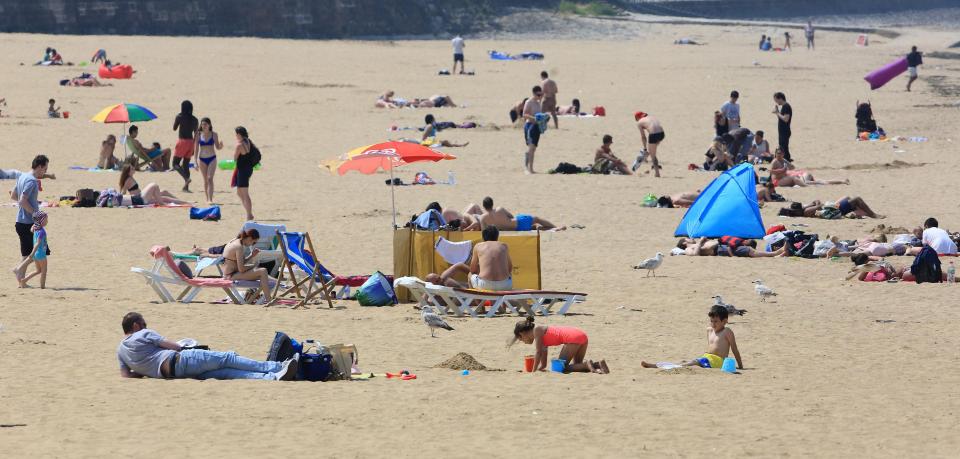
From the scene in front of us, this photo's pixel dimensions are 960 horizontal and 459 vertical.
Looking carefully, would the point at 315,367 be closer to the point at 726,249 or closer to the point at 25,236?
the point at 25,236

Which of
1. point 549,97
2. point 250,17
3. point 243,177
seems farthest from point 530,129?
point 250,17

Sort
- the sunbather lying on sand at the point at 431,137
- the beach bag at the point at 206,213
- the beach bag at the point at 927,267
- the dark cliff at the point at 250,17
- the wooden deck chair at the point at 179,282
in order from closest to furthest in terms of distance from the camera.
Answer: the wooden deck chair at the point at 179,282
the beach bag at the point at 927,267
the beach bag at the point at 206,213
the sunbather lying on sand at the point at 431,137
the dark cliff at the point at 250,17

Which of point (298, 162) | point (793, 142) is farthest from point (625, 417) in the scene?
point (793, 142)

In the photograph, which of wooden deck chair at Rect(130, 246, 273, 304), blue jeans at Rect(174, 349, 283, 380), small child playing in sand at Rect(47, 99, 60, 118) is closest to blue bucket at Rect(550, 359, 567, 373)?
blue jeans at Rect(174, 349, 283, 380)

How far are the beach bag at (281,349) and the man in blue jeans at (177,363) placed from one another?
20cm

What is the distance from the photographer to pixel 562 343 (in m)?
10.5

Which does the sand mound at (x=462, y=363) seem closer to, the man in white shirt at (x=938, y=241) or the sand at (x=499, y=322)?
the sand at (x=499, y=322)

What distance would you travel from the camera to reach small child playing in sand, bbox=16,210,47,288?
44.6 ft

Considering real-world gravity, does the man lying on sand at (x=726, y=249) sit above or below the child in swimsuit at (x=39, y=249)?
below

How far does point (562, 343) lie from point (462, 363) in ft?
2.41

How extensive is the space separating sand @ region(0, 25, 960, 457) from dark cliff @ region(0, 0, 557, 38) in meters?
25.1

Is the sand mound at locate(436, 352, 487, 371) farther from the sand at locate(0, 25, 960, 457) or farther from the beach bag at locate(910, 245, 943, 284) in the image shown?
the beach bag at locate(910, 245, 943, 284)

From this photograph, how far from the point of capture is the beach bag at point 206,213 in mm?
18281

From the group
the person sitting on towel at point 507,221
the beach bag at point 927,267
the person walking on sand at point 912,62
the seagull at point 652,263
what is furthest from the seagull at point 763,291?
the person walking on sand at point 912,62
